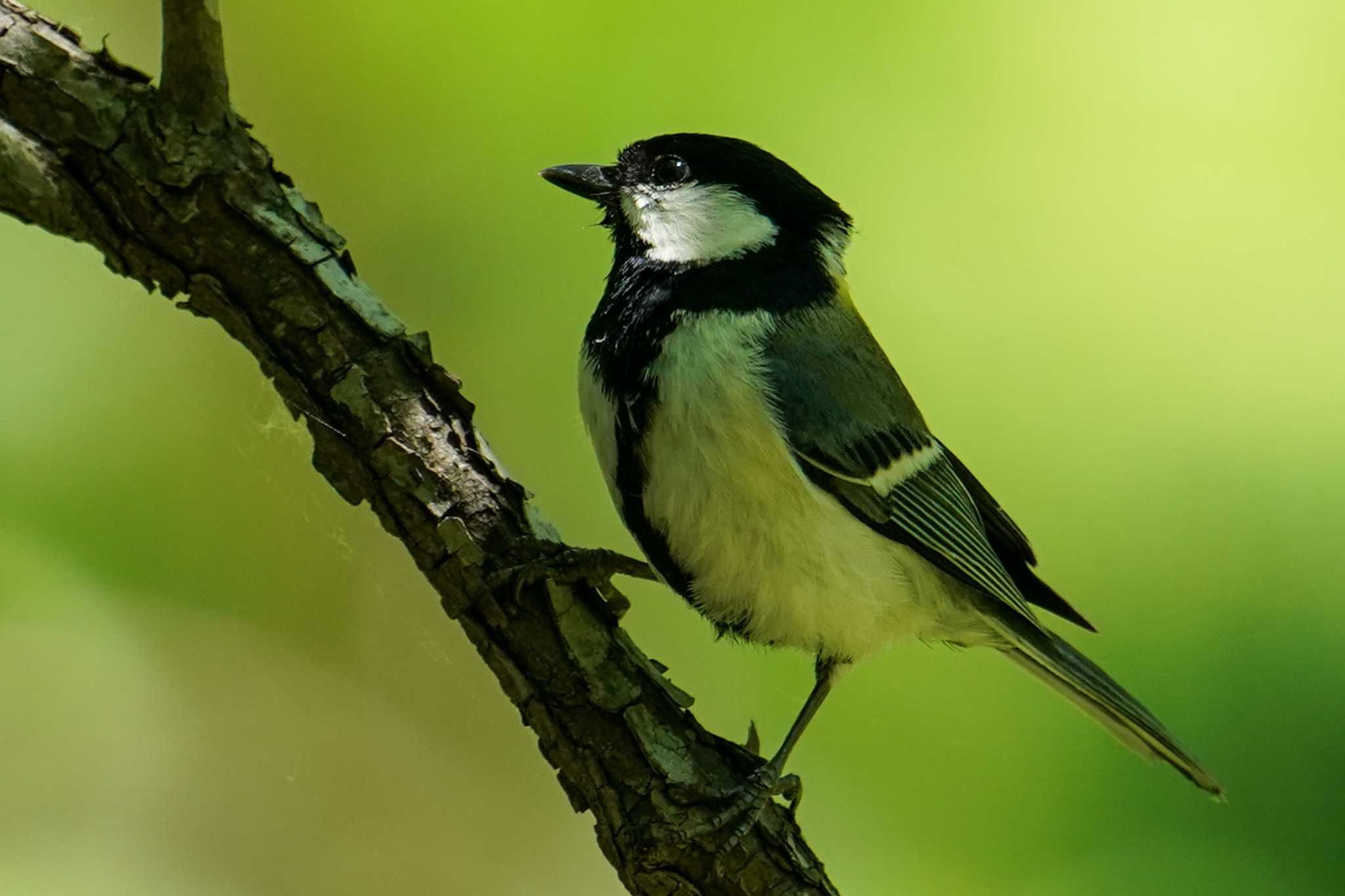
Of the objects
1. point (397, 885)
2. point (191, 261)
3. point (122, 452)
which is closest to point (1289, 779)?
point (397, 885)

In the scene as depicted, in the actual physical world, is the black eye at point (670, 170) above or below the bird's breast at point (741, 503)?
above

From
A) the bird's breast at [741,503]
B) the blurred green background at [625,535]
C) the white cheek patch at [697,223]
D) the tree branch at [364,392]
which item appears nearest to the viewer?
the tree branch at [364,392]

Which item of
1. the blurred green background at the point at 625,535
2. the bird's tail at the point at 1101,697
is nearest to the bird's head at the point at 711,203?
the blurred green background at the point at 625,535

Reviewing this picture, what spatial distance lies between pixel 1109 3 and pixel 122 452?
2.04 metres

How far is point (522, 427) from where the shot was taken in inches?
91.4

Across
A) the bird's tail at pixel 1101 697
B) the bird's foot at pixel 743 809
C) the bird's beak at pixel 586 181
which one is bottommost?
the bird's foot at pixel 743 809

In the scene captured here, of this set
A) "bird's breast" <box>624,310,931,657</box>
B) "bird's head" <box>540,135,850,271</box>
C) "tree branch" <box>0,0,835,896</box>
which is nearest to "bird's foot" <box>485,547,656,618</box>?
"tree branch" <box>0,0,835,896</box>

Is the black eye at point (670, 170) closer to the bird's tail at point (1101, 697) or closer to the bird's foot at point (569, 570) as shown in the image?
the bird's foot at point (569, 570)

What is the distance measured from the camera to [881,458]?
1799mm

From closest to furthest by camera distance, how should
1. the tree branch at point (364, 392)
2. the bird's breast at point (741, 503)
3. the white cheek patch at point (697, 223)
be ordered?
the tree branch at point (364, 392) < the bird's breast at point (741, 503) < the white cheek patch at point (697, 223)

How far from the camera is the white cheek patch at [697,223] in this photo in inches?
71.7

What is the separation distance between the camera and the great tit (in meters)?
1.63

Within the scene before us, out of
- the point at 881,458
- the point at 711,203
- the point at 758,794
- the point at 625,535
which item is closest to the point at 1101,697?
the point at 881,458

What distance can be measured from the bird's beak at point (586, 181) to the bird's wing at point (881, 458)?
370 mm
